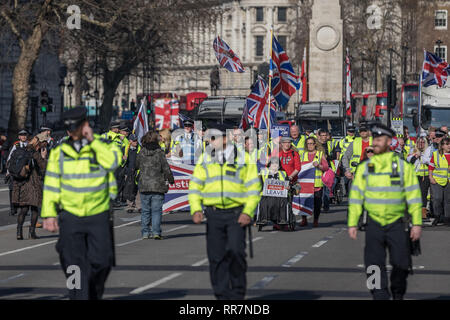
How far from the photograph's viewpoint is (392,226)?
32.9ft

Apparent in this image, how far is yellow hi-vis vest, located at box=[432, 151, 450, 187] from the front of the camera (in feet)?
67.3

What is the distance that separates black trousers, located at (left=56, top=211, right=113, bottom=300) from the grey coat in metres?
8.02

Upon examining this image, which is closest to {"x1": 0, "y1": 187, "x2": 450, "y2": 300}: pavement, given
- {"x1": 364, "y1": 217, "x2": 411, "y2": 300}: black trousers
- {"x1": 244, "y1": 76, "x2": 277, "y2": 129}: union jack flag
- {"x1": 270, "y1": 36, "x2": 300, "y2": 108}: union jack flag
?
{"x1": 364, "y1": 217, "x2": 411, "y2": 300}: black trousers

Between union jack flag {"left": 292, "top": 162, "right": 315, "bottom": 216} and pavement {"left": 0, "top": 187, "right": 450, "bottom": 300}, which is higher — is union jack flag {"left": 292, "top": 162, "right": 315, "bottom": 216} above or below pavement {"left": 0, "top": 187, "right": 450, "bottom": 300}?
above

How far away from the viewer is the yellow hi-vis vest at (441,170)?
20.5 metres

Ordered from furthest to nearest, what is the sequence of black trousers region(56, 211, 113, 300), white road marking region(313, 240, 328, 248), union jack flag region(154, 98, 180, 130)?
union jack flag region(154, 98, 180, 130) < white road marking region(313, 240, 328, 248) < black trousers region(56, 211, 113, 300)

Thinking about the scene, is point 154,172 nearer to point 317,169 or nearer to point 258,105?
point 317,169

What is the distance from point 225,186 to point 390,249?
1.55 m

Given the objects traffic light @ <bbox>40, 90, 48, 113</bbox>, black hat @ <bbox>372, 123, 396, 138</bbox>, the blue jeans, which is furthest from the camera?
traffic light @ <bbox>40, 90, 48, 113</bbox>

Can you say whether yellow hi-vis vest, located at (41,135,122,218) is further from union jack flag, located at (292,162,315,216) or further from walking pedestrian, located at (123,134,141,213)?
walking pedestrian, located at (123,134,141,213)

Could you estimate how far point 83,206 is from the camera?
9680mm

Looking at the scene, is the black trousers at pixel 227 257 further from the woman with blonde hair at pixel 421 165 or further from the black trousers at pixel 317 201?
the woman with blonde hair at pixel 421 165

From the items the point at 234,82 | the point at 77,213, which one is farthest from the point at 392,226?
the point at 234,82
